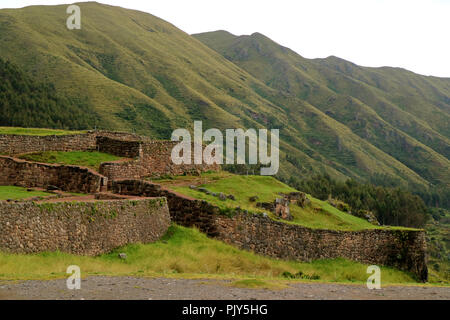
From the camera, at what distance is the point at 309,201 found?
128ft

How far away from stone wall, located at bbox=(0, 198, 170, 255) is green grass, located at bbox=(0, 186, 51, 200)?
4959 millimetres

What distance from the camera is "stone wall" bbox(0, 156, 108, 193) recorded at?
2631cm

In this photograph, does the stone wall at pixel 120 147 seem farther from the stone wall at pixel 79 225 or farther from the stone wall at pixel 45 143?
the stone wall at pixel 79 225

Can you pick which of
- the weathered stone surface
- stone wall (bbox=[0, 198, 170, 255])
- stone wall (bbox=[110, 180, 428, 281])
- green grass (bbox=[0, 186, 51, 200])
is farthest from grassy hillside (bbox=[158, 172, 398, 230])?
green grass (bbox=[0, 186, 51, 200])

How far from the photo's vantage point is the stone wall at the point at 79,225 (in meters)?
15.4

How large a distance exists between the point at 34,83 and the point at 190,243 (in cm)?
12181

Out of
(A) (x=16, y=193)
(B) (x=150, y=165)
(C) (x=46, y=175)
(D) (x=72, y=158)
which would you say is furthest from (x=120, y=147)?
(A) (x=16, y=193)

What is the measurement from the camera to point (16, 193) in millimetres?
22891

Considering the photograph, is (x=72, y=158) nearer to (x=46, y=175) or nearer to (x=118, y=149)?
(x=118, y=149)

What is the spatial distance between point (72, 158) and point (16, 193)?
9.34 meters

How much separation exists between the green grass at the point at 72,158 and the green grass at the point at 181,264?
1146cm
